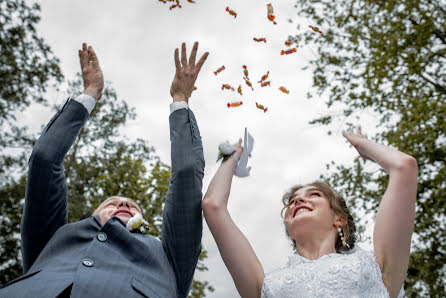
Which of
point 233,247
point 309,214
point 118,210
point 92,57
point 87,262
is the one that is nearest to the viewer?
point 87,262

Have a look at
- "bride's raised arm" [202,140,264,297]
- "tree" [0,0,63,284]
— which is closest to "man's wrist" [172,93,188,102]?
"bride's raised arm" [202,140,264,297]

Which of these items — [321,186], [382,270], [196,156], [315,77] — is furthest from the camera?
[315,77]

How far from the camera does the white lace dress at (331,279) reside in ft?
7.78

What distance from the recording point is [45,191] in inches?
103

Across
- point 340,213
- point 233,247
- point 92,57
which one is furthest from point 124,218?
point 340,213

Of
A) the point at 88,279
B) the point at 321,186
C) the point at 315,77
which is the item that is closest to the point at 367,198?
the point at 315,77

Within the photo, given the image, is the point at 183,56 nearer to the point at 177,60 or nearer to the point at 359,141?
the point at 177,60

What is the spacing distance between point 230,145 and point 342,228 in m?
1.05

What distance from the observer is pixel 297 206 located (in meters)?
2.99

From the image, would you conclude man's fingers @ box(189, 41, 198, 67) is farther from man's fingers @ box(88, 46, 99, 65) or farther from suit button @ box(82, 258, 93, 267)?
suit button @ box(82, 258, 93, 267)

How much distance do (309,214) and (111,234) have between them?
4.45 feet

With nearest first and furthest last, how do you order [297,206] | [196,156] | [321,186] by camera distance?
[196,156]
[297,206]
[321,186]

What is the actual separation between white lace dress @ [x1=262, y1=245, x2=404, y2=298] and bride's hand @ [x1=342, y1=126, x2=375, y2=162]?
2.25ft

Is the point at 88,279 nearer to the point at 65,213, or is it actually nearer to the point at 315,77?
the point at 65,213
